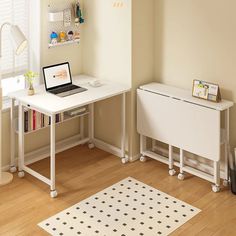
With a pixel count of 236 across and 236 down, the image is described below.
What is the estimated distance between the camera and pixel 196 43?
4.02m

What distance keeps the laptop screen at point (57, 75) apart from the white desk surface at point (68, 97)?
0.30 feet

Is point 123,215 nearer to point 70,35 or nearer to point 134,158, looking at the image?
point 134,158

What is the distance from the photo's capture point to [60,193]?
3873mm

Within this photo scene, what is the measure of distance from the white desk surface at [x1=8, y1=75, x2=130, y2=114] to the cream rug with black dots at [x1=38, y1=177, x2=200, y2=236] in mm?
737

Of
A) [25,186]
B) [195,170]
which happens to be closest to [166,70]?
[195,170]

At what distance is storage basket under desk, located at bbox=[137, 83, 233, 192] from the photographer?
3.78 m

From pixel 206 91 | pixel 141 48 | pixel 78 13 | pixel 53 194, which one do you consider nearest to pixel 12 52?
pixel 78 13

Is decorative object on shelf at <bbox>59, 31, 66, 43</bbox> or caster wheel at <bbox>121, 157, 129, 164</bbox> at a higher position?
decorative object on shelf at <bbox>59, 31, 66, 43</bbox>

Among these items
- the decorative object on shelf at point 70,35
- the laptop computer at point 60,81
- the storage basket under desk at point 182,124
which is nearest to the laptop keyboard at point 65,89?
the laptop computer at point 60,81

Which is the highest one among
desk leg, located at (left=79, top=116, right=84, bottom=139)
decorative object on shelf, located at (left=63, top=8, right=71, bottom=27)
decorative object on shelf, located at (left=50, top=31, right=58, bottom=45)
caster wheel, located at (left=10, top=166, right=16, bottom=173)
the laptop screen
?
decorative object on shelf, located at (left=63, top=8, right=71, bottom=27)

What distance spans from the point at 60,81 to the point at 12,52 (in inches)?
18.8

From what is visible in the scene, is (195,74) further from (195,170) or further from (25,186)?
(25,186)

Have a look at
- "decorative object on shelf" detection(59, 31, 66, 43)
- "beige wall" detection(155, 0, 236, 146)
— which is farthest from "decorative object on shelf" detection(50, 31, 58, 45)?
"beige wall" detection(155, 0, 236, 146)

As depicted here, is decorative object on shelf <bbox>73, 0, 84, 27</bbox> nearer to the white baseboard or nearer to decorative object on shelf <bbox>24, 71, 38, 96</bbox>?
decorative object on shelf <bbox>24, 71, 38, 96</bbox>
